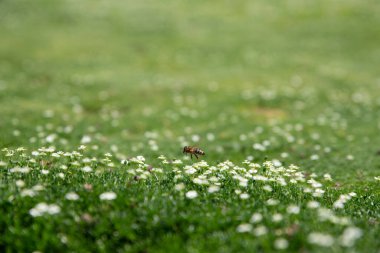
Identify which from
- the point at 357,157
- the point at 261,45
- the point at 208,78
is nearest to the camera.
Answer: the point at 357,157

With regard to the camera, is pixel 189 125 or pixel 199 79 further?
pixel 199 79

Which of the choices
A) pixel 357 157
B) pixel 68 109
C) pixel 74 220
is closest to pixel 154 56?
pixel 68 109

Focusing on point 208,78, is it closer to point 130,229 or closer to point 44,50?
point 44,50

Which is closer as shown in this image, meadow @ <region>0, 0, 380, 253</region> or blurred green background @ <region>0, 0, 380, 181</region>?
meadow @ <region>0, 0, 380, 253</region>

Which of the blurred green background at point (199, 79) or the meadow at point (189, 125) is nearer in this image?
the meadow at point (189, 125)
